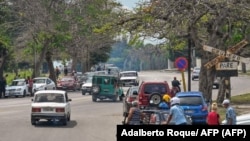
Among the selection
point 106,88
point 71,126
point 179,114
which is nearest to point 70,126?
point 71,126

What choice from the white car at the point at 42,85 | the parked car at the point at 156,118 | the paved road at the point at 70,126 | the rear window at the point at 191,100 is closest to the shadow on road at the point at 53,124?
the paved road at the point at 70,126

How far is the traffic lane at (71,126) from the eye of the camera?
2636 cm

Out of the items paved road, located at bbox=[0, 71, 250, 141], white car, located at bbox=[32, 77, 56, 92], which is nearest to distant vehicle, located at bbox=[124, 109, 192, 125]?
paved road, located at bbox=[0, 71, 250, 141]

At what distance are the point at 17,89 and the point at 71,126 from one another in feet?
89.3

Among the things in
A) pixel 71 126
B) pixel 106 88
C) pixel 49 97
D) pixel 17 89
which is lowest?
pixel 71 126

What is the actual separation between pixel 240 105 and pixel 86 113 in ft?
30.0

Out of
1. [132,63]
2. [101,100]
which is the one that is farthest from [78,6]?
[132,63]

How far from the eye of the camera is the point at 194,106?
95.5ft

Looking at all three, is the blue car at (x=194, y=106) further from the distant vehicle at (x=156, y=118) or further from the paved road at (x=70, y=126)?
the distant vehicle at (x=156, y=118)

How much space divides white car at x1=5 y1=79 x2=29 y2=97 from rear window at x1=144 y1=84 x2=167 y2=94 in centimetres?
2398

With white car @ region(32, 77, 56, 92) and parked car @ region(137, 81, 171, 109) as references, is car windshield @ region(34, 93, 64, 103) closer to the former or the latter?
parked car @ region(137, 81, 171, 109)

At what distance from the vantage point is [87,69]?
102750 mm

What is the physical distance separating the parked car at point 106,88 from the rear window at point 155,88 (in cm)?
1434

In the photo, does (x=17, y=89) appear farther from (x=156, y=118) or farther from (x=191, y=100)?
(x=156, y=118)
